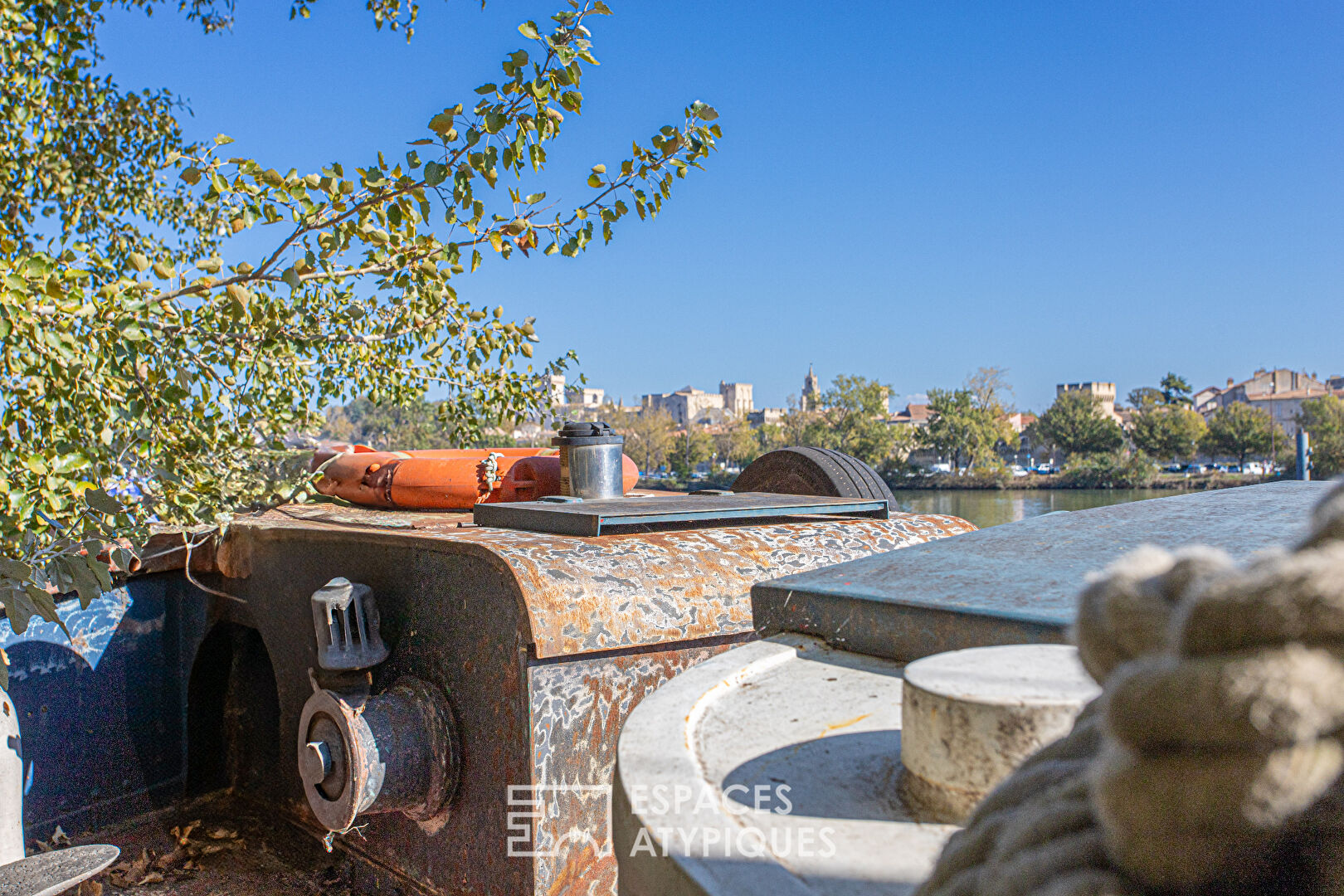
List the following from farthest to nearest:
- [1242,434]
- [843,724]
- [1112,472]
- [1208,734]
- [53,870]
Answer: [1242,434] → [1112,472] → [53,870] → [843,724] → [1208,734]

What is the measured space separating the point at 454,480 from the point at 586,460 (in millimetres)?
717

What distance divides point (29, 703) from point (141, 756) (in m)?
0.58

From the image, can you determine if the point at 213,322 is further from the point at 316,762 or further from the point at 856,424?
the point at 856,424

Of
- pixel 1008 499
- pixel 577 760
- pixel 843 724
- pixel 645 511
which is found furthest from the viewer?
pixel 1008 499

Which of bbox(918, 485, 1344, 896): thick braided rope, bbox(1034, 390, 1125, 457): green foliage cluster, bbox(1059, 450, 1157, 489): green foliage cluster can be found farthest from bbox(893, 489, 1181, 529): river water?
bbox(918, 485, 1344, 896): thick braided rope

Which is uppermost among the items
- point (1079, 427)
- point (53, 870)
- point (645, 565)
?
point (1079, 427)

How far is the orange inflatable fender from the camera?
4043 mm

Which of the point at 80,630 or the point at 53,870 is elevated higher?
the point at 80,630

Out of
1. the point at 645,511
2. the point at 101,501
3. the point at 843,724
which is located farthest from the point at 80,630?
the point at 843,724

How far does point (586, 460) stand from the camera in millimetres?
3756

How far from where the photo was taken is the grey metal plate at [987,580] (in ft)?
5.18

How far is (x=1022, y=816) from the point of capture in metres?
0.72

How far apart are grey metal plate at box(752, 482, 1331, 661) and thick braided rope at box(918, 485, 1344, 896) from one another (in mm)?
840

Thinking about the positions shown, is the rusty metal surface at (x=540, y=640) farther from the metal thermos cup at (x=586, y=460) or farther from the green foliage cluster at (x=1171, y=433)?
the green foliage cluster at (x=1171, y=433)
